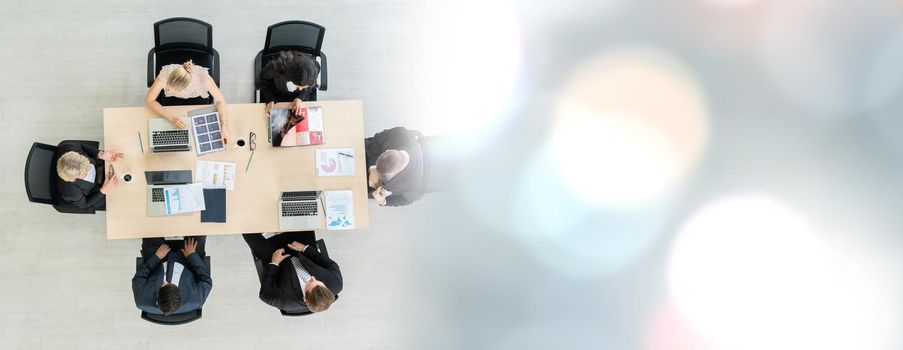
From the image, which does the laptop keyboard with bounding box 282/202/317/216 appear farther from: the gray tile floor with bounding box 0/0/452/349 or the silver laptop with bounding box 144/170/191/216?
the gray tile floor with bounding box 0/0/452/349

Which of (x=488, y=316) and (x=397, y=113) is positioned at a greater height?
(x=397, y=113)

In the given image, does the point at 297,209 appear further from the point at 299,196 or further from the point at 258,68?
the point at 258,68

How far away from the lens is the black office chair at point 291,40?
3.61m

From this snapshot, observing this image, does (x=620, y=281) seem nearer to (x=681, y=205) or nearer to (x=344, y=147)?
(x=681, y=205)

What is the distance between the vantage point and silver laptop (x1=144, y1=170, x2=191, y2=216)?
339cm

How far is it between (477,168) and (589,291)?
128 cm

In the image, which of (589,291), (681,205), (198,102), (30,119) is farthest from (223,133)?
(681,205)

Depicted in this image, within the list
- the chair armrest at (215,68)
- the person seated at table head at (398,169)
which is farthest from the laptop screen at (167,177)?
the person seated at table head at (398,169)

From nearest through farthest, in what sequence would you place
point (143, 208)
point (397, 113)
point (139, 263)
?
point (143, 208) < point (139, 263) < point (397, 113)

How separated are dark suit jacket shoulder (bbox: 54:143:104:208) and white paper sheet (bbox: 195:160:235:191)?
0.59 meters

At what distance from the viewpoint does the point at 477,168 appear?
4547 millimetres

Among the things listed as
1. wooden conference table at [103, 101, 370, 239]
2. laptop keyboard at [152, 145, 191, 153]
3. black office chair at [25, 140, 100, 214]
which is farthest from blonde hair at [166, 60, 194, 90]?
black office chair at [25, 140, 100, 214]

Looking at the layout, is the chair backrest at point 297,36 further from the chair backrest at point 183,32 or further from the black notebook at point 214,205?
the black notebook at point 214,205

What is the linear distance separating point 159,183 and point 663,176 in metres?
3.61
